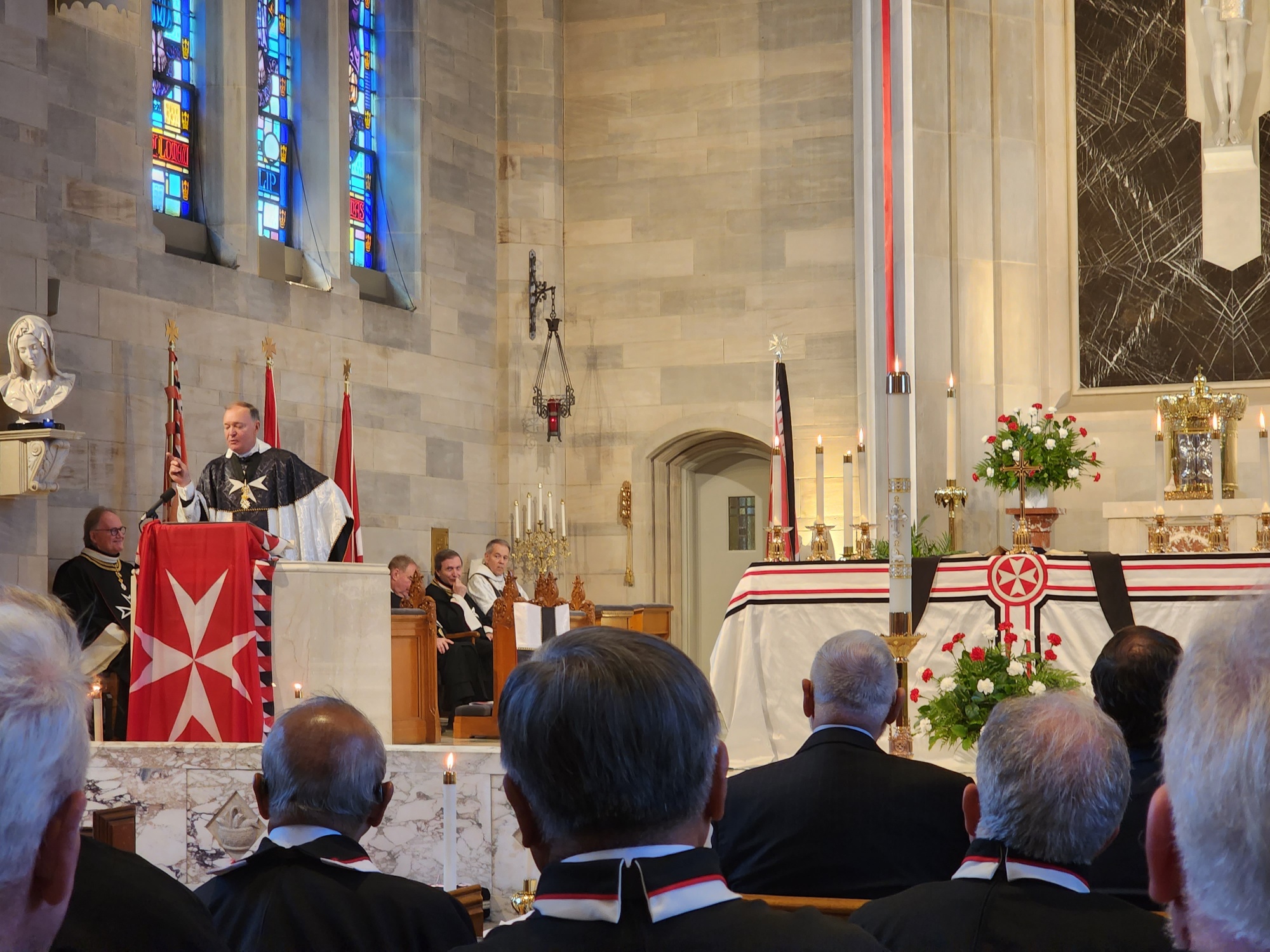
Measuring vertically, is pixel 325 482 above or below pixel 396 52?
below

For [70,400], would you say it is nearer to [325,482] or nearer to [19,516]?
[19,516]

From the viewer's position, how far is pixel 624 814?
1.48 m

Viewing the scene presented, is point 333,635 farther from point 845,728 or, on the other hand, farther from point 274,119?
point 274,119

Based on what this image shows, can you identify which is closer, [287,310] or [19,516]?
[19,516]

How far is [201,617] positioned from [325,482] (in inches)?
46.7

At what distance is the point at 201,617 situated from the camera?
687cm

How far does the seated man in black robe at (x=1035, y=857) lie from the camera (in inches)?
79.4

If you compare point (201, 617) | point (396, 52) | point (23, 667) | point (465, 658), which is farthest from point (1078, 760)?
point (396, 52)

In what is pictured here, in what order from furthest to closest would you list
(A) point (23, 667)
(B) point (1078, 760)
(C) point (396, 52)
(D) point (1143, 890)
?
(C) point (396, 52) → (D) point (1143, 890) → (B) point (1078, 760) → (A) point (23, 667)

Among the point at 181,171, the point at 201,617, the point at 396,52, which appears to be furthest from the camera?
the point at 396,52

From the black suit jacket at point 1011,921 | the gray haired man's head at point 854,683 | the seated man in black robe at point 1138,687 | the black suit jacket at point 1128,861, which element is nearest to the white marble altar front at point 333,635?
the gray haired man's head at point 854,683

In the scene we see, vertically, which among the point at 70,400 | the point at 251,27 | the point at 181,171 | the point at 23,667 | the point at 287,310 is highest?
the point at 251,27

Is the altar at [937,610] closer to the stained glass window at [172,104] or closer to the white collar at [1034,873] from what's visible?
the white collar at [1034,873]

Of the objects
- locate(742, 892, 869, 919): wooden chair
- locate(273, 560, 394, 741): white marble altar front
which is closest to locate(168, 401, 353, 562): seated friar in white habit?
locate(273, 560, 394, 741): white marble altar front
